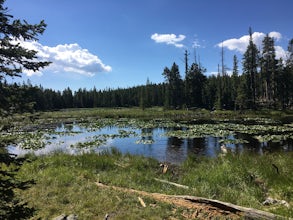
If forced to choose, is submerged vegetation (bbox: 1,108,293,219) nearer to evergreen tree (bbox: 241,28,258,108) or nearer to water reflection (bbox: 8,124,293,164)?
water reflection (bbox: 8,124,293,164)

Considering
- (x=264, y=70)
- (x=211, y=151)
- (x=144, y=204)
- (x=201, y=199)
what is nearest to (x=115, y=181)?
(x=144, y=204)

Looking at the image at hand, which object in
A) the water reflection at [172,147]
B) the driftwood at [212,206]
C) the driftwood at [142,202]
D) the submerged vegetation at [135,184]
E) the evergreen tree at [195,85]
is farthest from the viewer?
the evergreen tree at [195,85]

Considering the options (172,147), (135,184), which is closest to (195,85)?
(172,147)

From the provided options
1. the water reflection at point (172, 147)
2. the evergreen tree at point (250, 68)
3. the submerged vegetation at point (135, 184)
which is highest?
the evergreen tree at point (250, 68)

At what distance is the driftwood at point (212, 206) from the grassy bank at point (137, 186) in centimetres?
38

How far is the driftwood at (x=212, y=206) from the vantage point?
6289 millimetres

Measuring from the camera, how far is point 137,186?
30.7 ft

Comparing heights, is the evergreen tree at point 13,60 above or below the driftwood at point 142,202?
above

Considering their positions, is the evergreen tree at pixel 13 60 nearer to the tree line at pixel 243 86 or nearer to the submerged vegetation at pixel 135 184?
the submerged vegetation at pixel 135 184

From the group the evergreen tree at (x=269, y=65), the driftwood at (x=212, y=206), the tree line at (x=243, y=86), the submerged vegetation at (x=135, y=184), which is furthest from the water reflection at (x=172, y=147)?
the evergreen tree at (x=269, y=65)

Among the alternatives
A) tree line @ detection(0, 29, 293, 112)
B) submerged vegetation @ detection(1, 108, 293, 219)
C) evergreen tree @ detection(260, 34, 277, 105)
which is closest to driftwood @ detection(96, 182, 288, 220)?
submerged vegetation @ detection(1, 108, 293, 219)

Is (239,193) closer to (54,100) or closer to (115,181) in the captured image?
(115,181)

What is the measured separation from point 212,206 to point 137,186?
2963mm

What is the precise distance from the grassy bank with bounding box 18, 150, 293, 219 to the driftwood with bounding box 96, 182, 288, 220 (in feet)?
1.23
